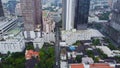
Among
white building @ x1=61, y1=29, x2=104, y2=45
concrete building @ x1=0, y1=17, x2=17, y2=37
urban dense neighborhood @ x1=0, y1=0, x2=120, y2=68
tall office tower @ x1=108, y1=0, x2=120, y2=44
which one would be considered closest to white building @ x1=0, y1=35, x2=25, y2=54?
urban dense neighborhood @ x1=0, y1=0, x2=120, y2=68

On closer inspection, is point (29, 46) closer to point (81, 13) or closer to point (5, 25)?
point (5, 25)

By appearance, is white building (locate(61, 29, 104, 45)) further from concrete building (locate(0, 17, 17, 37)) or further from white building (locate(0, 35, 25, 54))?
concrete building (locate(0, 17, 17, 37))

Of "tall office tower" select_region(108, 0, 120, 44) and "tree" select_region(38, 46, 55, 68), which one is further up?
"tall office tower" select_region(108, 0, 120, 44)

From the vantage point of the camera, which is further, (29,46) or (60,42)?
(60,42)

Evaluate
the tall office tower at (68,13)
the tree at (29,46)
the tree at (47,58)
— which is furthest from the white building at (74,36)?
the tree at (29,46)

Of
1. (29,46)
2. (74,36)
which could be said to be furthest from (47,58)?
(74,36)

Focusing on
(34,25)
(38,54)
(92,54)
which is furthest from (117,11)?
(38,54)

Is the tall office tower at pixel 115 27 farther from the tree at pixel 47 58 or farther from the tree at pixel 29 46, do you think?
the tree at pixel 29 46
